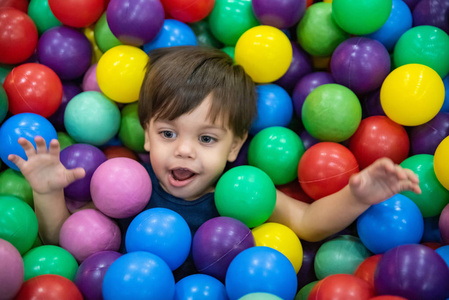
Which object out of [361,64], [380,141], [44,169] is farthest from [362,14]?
[44,169]

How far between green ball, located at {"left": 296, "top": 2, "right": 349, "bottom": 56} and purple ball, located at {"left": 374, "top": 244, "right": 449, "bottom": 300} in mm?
952

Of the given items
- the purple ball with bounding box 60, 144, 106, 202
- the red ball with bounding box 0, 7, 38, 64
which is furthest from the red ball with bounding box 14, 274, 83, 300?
the red ball with bounding box 0, 7, 38, 64

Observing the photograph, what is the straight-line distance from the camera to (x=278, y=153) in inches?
72.6

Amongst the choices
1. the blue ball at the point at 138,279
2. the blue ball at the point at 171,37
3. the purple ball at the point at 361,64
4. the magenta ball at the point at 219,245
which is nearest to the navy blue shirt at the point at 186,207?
the magenta ball at the point at 219,245

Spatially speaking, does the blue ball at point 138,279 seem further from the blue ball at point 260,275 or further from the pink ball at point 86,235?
the pink ball at point 86,235

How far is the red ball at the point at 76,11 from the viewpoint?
1924 mm

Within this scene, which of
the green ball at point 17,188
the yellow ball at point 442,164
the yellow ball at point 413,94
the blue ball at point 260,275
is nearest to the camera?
the blue ball at point 260,275

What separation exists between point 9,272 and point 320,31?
1351mm

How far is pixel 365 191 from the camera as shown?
1497 mm

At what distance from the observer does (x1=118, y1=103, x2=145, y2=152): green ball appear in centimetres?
197

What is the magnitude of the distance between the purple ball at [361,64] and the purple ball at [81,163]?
0.91 metres

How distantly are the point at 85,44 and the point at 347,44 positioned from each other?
38.6 inches

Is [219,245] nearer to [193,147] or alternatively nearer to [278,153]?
[193,147]

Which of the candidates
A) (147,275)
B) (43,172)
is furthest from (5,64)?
(147,275)
